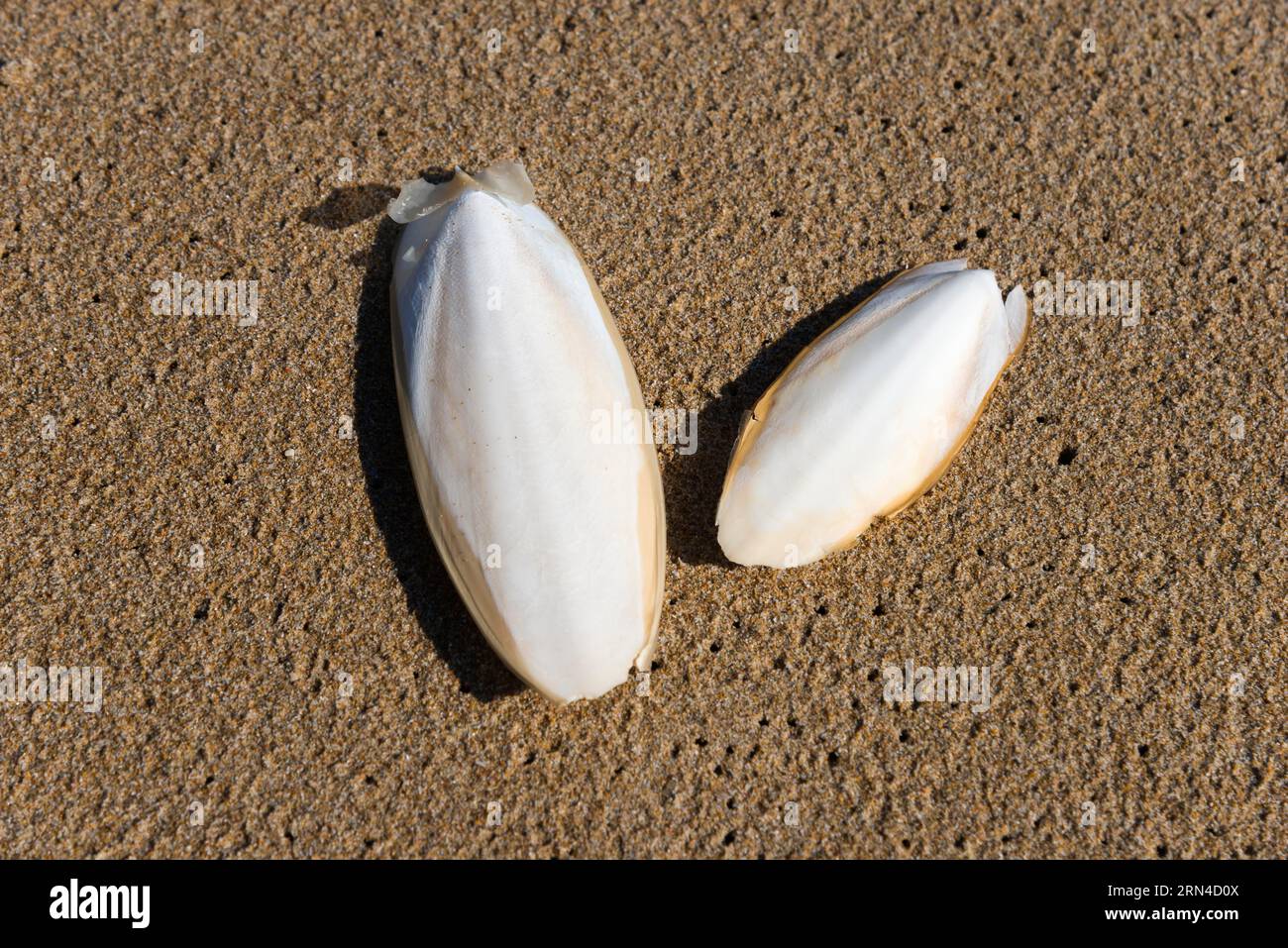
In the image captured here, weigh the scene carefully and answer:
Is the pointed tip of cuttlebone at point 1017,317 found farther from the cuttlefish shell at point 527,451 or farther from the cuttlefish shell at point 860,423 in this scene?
the cuttlefish shell at point 527,451

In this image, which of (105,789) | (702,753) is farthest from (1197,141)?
(105,789)

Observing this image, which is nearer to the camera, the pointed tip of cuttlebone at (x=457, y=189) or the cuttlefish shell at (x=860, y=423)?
the cuttlefish shell at (x=860, y=423)

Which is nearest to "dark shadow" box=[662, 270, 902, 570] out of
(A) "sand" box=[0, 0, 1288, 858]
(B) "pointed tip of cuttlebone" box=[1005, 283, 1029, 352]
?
(A) "sand" box=[0, 0, 1288, 858]

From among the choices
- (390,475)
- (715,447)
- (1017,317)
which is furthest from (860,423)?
Result: (390,475)

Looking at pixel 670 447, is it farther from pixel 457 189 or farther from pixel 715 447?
pixel 457 189

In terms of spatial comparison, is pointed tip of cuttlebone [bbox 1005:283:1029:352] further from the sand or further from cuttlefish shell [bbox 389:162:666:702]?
cuttlefish shell [bbox 389:162:666:702]

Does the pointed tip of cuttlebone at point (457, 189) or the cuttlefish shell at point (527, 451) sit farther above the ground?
the pointed tip of cuttlebone at point (457, 189)

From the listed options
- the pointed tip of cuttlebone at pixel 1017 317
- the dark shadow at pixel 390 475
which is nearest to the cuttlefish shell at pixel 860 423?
the pointed tip of cuttlebone at pixel 1017 317

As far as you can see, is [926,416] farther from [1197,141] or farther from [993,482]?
[1197,141]
